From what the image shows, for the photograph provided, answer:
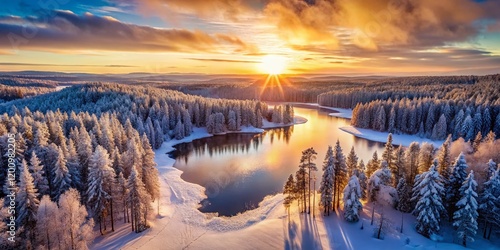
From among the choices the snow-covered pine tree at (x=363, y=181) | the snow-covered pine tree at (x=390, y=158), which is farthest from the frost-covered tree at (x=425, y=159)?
the snow-covered pine tree at (x=363, y=181)

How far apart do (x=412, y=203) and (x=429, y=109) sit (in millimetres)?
71842

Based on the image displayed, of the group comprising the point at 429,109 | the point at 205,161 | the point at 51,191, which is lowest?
the point at 205,161

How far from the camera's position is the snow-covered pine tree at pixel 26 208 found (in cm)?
2598

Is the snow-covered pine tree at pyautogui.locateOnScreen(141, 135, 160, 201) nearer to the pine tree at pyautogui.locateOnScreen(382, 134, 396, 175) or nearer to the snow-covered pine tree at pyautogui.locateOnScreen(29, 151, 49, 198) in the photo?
the snow-covered pine tree at pyautogui.locateOnScreen(29, 151, 49, 198)

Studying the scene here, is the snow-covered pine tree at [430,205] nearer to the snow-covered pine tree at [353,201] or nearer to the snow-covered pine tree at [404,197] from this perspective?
the snow-covered pine tree at [404,197]

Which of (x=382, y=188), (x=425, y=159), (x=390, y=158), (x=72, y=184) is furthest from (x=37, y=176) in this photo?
(x=425, y=159)

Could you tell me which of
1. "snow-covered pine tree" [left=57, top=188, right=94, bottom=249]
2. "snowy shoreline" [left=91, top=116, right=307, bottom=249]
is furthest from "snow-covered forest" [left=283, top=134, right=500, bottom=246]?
"snow-covered pine tree" [left=57, top=188, right=94, bottom=249]

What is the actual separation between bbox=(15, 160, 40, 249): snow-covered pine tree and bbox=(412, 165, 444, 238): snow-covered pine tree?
4117cm

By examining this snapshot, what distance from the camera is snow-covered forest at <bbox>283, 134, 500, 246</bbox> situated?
30719mm

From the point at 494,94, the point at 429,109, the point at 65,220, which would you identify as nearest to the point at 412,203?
the point at 65,220

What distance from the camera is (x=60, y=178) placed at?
31781 mm

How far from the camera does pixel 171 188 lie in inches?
1881

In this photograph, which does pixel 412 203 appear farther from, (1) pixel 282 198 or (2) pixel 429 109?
(2) pixel 429 109

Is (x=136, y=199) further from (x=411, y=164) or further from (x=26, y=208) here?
(x=411, y=164)
